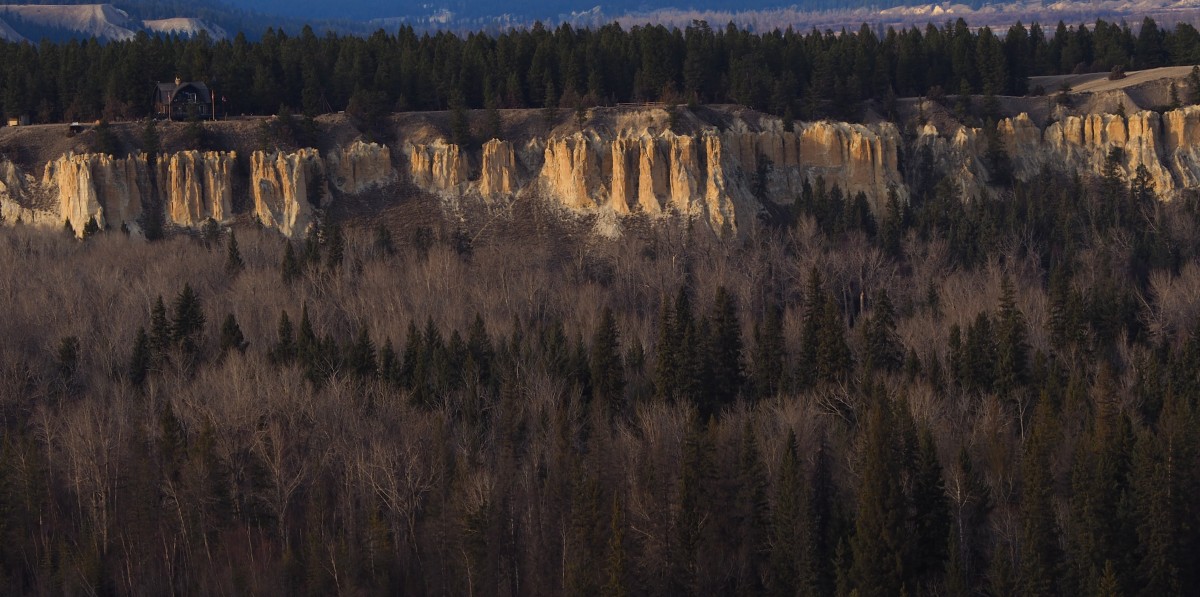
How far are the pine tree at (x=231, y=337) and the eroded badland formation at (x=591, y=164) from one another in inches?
740

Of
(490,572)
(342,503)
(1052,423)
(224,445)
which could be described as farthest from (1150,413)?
(224,445)

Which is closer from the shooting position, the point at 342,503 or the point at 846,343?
the point at 342,503

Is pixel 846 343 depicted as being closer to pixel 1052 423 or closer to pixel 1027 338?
pixel 1027 338

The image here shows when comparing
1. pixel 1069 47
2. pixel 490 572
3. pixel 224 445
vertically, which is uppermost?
pixel 1069 47

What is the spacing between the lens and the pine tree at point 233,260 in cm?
6141

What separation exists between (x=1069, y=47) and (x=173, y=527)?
6571 cm

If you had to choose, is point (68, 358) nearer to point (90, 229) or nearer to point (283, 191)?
point (90, 229)

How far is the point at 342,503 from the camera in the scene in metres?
39.8

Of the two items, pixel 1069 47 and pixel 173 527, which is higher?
pixel 1069 47

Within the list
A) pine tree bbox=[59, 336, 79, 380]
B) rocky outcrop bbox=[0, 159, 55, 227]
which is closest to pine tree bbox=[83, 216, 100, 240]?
rocky outcrop bbox=[0, 159, 55, 227]

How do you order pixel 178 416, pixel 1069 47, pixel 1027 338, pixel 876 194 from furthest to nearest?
pixel 1069 47
pixel 876 194
pixel 1027 338
pixel 178 416

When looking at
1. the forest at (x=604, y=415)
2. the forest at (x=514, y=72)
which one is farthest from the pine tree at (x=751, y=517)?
the forest at (x=514, y=72)

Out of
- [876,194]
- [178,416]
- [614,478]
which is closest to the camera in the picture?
[614,478]

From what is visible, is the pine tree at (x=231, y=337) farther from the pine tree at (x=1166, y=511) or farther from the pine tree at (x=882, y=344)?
the pine tree at (x=1166, y=511)
